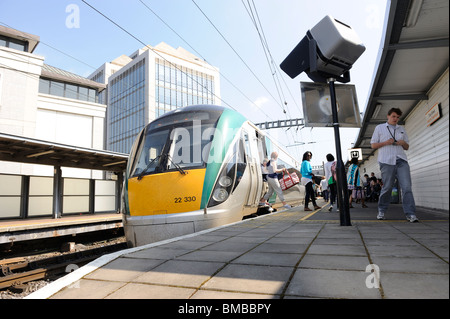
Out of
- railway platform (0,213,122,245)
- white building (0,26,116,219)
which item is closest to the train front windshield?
railway platform (0,213,122,245)

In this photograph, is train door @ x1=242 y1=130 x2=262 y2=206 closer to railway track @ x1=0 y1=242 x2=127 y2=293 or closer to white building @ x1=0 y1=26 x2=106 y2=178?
railway track @ x1=0 y1=242 x2=127 y2=293

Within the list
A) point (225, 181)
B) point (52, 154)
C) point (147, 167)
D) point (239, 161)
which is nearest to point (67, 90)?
point (52, 154)

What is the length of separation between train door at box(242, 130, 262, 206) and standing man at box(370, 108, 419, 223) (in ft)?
9.45

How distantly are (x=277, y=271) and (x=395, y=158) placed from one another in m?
3.05

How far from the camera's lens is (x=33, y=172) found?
60.1 feet

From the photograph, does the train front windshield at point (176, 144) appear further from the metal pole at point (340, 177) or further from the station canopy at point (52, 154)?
the station canopy at point (52, 154)

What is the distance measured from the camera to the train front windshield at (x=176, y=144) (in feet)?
18.4

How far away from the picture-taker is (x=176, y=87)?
55.5m

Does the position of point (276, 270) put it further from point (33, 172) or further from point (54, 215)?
point (33, 172)

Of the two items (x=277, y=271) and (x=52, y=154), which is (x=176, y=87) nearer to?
(x=52, y=154)

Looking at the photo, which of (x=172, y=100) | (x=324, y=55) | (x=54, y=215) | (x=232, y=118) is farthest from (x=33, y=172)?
(x=172, y=100)

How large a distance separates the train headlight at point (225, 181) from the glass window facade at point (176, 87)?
4776 cm

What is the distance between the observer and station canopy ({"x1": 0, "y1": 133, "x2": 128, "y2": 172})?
972 centimetres
